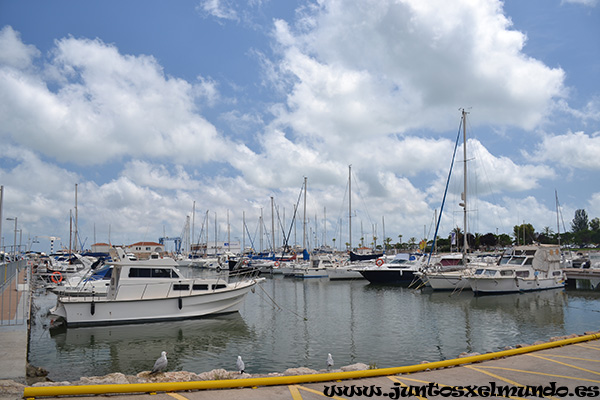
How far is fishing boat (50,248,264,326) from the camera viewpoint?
23.2 m

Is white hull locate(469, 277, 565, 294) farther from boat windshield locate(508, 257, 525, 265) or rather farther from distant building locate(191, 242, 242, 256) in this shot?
distant building locate(191, 242, 242, 256)

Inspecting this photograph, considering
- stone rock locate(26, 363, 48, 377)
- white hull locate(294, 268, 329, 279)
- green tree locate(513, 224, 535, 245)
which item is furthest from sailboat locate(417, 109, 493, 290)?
green tree locate(513, 224, 535, 245)

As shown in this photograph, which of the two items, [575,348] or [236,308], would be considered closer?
[575,348]

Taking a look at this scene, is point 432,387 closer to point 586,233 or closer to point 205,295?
point 205,295

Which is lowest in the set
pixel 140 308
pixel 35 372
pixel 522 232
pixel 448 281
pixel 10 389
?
pixel 35 372

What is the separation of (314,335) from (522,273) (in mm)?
24438

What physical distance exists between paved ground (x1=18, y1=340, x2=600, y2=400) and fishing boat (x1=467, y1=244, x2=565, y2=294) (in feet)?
86.3

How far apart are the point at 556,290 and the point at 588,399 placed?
35.8m

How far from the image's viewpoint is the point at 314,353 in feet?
59.1

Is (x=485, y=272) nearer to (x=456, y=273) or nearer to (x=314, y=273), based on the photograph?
(x=456, y=273)

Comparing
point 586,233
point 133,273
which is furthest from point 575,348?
point 586,233

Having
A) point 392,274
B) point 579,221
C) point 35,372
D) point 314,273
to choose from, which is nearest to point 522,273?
point 392,274

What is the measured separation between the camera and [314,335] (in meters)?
21.8

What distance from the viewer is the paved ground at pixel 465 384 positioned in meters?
8.86
